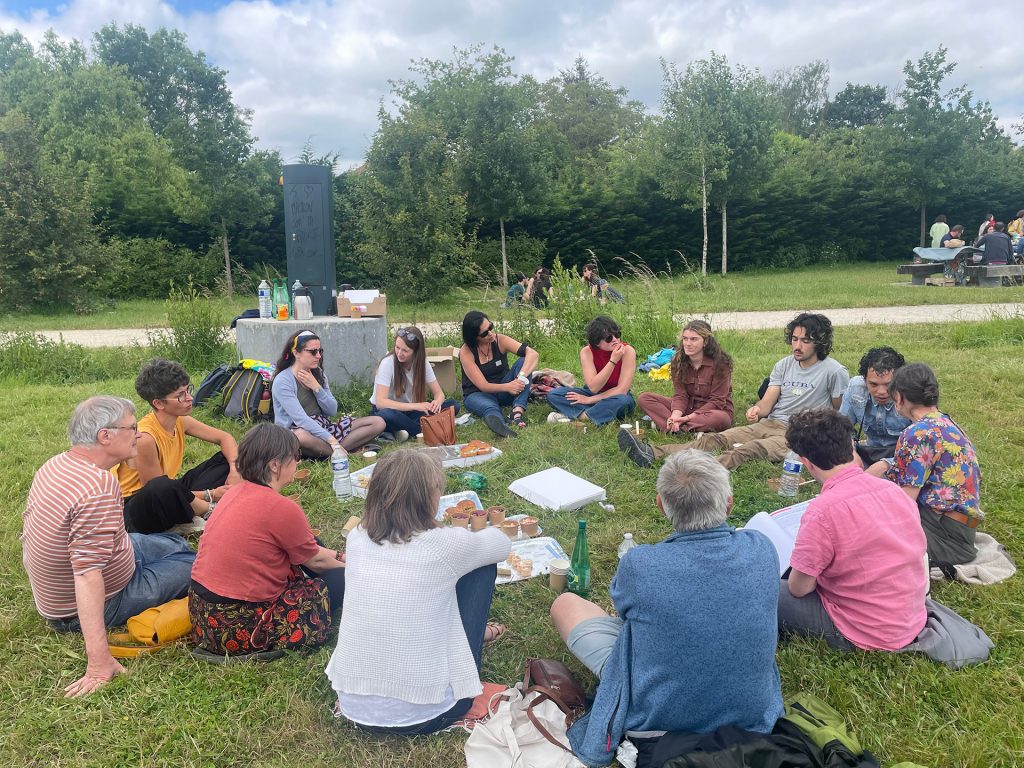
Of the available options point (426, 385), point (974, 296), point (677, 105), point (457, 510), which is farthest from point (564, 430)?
point (677, 105)

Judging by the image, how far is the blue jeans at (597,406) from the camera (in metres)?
6.13

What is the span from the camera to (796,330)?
505cm

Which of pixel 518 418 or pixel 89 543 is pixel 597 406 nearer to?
pixel 518 418

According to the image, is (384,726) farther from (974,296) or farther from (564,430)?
(974,296)

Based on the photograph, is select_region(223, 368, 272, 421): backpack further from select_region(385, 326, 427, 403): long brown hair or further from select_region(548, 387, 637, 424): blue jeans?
select_region(548, 387, 637, 424): blue jeans

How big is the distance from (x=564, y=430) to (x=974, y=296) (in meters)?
11.3

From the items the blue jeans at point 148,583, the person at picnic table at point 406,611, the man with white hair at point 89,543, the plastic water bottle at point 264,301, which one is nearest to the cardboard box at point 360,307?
the plastic water bottle at point 264,301

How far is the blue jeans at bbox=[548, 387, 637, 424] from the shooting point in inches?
241

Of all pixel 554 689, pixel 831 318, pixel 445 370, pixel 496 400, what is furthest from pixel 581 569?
pixel 831 318

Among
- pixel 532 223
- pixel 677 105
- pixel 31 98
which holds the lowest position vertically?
pixel 532 223

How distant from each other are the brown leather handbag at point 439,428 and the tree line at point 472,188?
9594 millimetres

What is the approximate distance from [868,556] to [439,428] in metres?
3.57

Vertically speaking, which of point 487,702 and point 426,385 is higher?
point 426,385

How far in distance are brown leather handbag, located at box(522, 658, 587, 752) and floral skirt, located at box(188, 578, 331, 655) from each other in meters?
1.00
